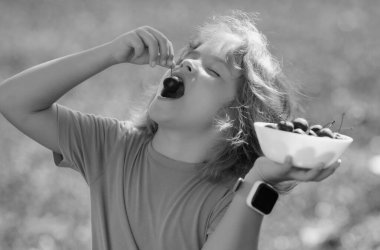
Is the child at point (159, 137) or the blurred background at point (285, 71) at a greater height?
the child at point (159, 137)

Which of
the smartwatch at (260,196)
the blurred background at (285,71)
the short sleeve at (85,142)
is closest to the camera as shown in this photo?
the smartwatch at (260,196)

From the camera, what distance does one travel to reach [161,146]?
174 cm

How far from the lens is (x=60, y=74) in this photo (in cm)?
168

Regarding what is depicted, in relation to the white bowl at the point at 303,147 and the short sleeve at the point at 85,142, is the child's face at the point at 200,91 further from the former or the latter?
the white bowl at the point at 303,147

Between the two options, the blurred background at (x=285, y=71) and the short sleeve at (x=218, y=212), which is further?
the blurred background at (x=285, y=71)

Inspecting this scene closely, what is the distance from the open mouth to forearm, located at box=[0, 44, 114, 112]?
0.16 m

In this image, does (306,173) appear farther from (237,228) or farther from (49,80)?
(49,80)

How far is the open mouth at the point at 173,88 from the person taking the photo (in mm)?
1645

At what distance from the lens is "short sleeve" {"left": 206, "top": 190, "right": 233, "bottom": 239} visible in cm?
161

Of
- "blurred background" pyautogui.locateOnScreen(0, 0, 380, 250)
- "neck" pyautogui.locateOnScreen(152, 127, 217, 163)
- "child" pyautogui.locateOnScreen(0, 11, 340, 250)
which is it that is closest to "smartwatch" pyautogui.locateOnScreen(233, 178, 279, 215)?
"child" pyautogui.locateOnScreen(0, 11, 340, 250)

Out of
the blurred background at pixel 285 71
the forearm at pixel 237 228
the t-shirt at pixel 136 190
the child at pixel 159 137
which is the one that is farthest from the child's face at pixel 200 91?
the blurred background at pixel 285 71

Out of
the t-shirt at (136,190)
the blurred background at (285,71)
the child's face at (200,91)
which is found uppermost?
the child's face at (200,91)

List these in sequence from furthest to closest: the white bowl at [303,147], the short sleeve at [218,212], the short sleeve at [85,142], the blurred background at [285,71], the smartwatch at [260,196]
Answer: the blurred background at [285,71], the short sleeve at [85,142], the short sleeve at [218,212], the smartwatch at [260,196], the white bowl at [303,147]

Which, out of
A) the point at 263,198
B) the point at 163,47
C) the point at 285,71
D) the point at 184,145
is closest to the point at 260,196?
the point at 263,198
